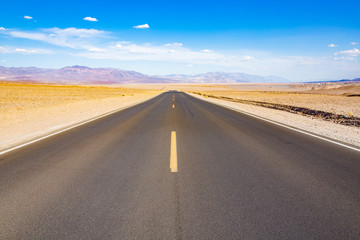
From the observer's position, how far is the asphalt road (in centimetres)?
273

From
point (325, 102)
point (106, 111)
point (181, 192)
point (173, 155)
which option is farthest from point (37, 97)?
point (325, 102)

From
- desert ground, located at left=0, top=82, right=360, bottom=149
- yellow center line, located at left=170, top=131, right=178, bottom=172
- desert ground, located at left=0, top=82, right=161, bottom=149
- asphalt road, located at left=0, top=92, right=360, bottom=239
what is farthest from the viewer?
desert ground, located at left=0, top=82, right=360, bottom=149

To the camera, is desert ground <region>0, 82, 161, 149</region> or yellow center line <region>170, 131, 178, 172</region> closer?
yellow center line <region>170, 131, 178, 172</region>

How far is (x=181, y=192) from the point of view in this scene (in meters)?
3.67

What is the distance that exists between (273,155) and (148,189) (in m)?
3.40

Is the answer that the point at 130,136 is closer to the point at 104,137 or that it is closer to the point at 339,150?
the point at 104,137

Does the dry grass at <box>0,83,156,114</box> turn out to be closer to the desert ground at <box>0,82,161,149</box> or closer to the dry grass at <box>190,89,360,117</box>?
the desert ground at <box>0,82,161,149</box>

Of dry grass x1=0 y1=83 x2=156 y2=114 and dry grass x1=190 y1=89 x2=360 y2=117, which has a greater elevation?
dry grass x1=190 y1=89 x2=360 y2=117

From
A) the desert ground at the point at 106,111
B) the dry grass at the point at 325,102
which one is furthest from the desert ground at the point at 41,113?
the dry grass at the point at 325,102

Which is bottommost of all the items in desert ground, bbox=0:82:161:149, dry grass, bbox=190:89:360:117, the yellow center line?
desert ground, bbox=0:82:161:149

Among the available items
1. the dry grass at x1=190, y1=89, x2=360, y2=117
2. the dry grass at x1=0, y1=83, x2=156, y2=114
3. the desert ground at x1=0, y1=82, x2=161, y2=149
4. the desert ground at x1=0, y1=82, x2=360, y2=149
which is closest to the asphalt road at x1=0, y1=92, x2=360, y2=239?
the desert ground at x1=0, y1=82, x2=360, y2=149

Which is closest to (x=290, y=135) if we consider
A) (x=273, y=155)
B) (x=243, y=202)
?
(x=273, y=155)

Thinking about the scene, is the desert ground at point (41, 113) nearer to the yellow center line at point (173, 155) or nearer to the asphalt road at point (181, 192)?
the asphalt road at point (181, 192)

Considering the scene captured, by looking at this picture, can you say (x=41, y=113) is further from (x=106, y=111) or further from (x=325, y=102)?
(x=325, y=102)
